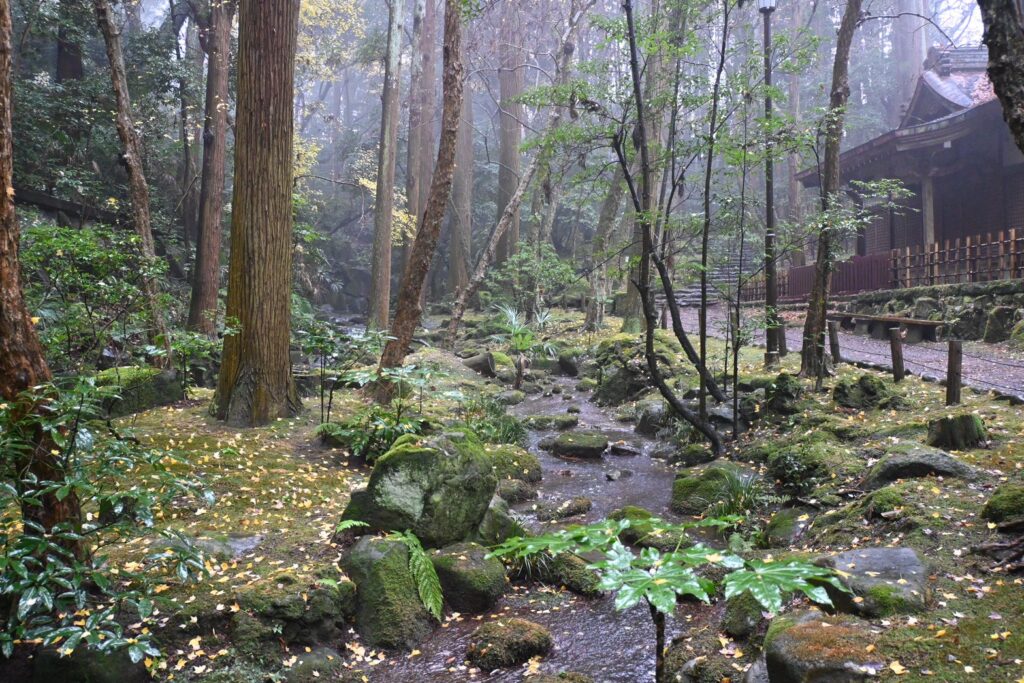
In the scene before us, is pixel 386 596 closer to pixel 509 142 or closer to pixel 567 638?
pixel 567 638

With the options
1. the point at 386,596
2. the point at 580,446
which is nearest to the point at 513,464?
the point at 580,446

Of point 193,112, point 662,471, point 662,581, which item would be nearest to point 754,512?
point 662,471

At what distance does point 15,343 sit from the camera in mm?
3443

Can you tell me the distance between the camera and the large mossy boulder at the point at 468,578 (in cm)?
503

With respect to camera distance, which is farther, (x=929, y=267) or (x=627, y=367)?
(x=929, y=267)

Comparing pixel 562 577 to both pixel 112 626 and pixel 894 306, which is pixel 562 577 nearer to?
pixel 112 626

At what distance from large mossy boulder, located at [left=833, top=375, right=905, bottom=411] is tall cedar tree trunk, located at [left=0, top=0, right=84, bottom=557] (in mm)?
8604

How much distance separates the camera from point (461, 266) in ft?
77.8

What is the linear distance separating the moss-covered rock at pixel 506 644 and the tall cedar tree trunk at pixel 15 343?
2447 mm

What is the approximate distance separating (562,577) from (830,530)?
7.10ft

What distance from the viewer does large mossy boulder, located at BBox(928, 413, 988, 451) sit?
6.30 meters

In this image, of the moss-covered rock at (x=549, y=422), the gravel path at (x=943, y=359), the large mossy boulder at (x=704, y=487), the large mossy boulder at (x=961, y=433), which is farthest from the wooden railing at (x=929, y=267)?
the large mossy boulder at (x=704, y=487)

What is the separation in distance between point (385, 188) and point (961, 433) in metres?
14.3

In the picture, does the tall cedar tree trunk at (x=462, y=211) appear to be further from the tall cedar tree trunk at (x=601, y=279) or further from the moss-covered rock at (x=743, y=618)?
the moss-covered rock at (x=743, y=618)
